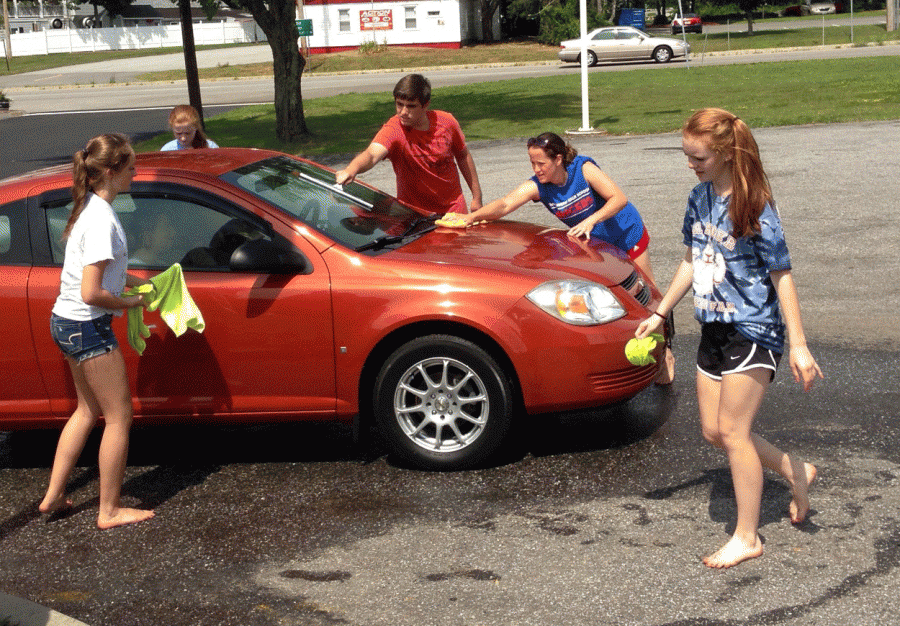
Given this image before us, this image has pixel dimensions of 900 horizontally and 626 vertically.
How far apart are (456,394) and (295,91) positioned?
17877 millimetres

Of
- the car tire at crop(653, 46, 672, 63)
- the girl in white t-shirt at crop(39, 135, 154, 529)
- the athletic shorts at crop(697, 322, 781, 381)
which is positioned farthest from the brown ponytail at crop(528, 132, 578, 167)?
the car tire at crop(653, 46, 672, 63)

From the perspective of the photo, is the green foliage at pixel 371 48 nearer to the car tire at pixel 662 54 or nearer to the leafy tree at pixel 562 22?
the leafy tree at pixel 562 22

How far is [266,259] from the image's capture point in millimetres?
5363

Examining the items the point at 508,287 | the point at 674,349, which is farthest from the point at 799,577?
the point at 674,349

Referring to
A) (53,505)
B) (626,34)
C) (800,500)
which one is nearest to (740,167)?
(800,500)

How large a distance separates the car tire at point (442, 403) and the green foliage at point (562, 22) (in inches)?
1882

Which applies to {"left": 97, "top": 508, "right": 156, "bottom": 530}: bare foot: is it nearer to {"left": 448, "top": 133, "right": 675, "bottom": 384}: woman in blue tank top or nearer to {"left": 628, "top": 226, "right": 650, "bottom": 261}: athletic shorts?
{"left": 448, "top": 133, "right": 675, "bottom": 384}: woman in blue tank top

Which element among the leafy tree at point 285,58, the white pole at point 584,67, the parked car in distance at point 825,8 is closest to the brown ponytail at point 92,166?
the white pole at point 584,67

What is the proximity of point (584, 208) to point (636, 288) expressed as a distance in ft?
2.76

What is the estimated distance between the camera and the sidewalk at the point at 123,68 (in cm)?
4912

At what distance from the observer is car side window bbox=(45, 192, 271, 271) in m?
5.59

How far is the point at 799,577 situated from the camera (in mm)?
4164

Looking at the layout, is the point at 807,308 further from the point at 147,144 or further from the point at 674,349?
the point at 147,144

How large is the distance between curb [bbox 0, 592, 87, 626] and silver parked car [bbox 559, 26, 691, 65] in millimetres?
38320
